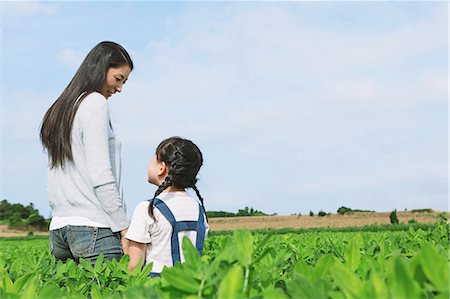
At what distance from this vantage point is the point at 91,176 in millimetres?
4207

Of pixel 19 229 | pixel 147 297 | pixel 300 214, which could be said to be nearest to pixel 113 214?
pixel 147 297

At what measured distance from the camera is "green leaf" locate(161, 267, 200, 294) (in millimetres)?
1431

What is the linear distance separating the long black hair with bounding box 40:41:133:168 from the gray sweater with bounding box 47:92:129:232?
0.05 meters

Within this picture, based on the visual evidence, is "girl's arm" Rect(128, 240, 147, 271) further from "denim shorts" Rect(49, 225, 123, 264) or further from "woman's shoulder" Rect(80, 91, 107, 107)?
"woman's shoulder" Rect(80, 91, 107, 107)

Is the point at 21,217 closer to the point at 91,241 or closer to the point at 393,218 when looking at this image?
the point at 393,218

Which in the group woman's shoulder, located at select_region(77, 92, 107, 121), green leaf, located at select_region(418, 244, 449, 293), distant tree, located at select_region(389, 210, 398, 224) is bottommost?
green leaf, located at select_region(418, 244, 449, 293)

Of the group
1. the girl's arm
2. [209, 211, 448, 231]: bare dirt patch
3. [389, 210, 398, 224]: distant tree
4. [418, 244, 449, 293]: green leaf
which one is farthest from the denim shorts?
[389, 210, 398, 224]: distant tree

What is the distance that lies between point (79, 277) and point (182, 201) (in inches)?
61.9

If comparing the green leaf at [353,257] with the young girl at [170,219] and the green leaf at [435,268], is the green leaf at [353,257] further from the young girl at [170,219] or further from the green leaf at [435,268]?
the young girl at [170,219]

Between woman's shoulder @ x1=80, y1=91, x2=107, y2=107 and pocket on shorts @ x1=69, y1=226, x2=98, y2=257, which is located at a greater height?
woman's shoulder @ x1=80, y1=91, x2=107, y2=107

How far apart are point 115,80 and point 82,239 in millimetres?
1266

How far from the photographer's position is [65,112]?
4422 millimetres

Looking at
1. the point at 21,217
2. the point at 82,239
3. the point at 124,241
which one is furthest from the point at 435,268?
the point at 21,217

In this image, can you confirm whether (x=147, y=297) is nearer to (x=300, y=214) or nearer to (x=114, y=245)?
(x=114, y=245)
